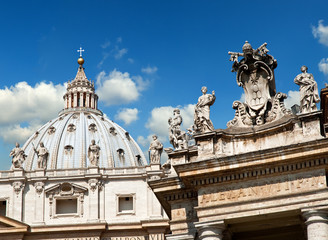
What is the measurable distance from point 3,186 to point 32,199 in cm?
456

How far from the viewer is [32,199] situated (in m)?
101

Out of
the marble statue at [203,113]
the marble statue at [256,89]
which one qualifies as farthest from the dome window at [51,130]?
the marble statue at [203,113]

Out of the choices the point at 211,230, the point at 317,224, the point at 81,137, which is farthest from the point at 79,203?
the point at 317,224

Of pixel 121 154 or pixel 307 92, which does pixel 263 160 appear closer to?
pixel 307 92

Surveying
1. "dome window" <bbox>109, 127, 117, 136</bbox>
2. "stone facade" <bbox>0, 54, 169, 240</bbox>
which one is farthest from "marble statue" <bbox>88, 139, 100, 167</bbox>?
"dome window" <bbox>109, 127, 117, 136</bbox>

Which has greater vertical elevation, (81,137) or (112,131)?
(112,131)

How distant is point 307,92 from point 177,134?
5407 millimetres

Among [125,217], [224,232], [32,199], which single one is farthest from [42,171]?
[224,232]

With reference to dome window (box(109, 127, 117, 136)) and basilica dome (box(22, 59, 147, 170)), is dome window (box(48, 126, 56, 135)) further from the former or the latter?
dome window (box(109, 127, 117, 136))

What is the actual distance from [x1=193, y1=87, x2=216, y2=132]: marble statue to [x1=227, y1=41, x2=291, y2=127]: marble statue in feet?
2.94

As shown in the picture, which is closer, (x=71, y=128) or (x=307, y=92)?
(x=307, y=92)

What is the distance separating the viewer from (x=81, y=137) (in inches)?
5753

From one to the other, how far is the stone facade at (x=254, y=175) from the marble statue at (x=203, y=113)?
0.47m

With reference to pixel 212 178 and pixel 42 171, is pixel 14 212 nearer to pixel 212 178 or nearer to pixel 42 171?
pixel 42 171
